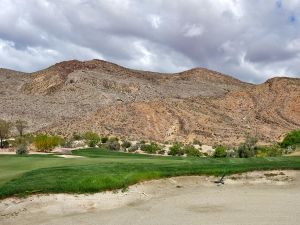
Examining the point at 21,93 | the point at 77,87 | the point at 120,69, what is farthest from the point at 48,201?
the point at 120,69

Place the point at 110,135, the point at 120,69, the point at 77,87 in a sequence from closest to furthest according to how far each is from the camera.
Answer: the point at 110,135, the point at 77,87, the point at 120,69

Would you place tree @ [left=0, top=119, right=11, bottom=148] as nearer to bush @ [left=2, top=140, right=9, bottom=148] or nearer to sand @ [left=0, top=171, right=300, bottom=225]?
bush @ [left=2, top=140, right=9, bottom=148]

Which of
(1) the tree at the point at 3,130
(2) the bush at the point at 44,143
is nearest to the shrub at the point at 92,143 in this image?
(2) the bush at the point at 44,143

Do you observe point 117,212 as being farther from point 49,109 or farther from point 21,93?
point 21,93

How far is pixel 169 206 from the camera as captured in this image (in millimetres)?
21891

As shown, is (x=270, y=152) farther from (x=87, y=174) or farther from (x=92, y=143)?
(x=87, y=174)

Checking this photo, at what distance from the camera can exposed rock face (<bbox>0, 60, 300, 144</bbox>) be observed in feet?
297

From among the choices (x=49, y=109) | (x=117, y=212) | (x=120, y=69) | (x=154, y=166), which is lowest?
(x=117, y=212)

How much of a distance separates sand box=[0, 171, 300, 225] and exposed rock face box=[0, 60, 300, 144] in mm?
57881

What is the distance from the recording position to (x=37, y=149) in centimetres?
5869

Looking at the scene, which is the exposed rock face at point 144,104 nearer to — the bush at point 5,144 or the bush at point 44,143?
the bush at point 5,144

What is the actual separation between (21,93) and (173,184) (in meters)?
95.8

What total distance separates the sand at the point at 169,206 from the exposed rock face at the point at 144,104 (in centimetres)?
5788

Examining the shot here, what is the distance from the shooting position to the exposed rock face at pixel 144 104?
297 ft
